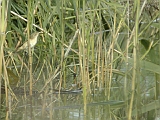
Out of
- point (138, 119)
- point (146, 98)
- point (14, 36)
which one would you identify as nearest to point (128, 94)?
point (146, 98)

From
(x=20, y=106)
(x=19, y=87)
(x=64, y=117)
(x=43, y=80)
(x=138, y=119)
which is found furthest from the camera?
(x=43, y=80)

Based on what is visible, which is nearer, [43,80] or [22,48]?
[22,48]

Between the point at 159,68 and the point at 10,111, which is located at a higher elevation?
the point at 159,68

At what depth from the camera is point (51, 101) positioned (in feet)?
7.84

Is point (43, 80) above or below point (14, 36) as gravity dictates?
below

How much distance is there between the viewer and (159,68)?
2.33 meters

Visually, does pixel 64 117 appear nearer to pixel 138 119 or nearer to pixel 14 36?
pixel 138 119

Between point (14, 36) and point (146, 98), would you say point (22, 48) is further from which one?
point (146, 98)

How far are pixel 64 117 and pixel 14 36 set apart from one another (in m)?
0.71

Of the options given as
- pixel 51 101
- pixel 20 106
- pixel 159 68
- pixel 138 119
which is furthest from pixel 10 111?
pixel 159 68

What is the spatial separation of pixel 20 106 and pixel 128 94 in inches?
19.8

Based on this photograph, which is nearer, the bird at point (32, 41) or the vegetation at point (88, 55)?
the vegetation at point (88, 55)

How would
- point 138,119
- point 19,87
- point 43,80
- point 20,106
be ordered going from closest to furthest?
point 138,119 → point 20,106 → point 19,87 → point 43,80

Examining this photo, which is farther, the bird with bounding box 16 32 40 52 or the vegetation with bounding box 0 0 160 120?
the bird with bounding box 16 32 40 52
